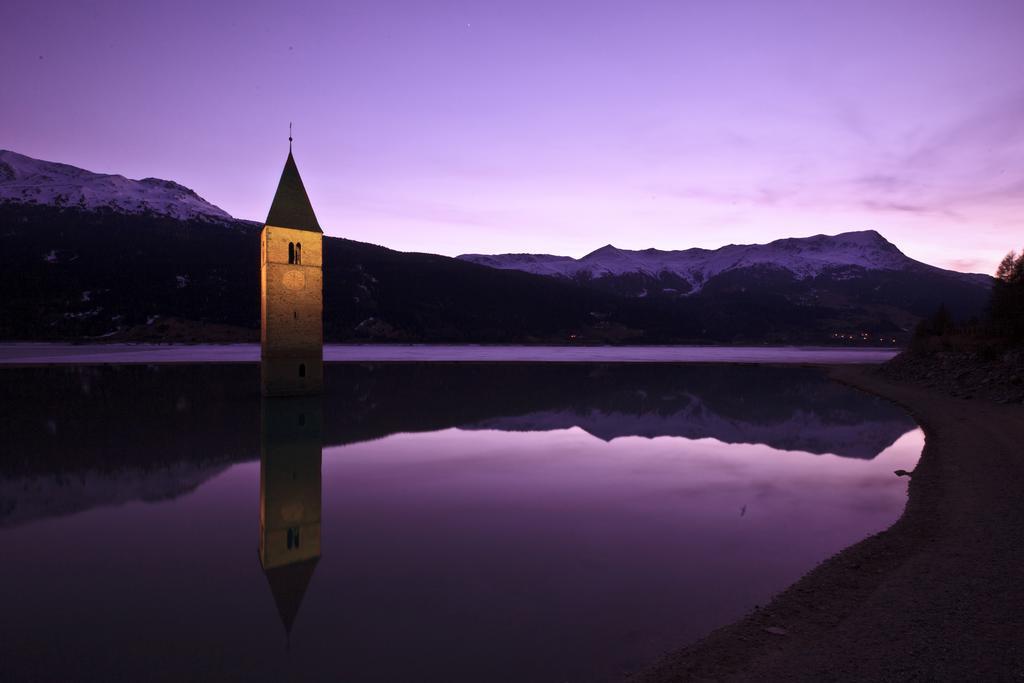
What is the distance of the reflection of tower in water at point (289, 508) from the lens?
9.31 meters

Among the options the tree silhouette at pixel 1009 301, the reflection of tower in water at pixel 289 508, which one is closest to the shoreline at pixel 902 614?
the reflection of tower in water at pixel 289 508

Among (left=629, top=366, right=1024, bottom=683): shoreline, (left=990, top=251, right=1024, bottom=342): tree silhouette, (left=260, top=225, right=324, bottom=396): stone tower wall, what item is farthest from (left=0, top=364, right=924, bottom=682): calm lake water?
(left=990, top=251, right=1024, bottom=342): tree silhouette

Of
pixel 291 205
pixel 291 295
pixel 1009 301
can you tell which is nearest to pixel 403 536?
pixel 291 295

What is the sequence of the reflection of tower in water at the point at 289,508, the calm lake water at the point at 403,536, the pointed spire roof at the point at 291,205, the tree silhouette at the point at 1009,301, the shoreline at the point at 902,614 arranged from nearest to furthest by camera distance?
the shoreline at the point at 902,614 < the calm lake water at the point at 403,536 < the reflection of tower in water at the point at 289,508 < the pointed spire roof at the point at 291,205 < the tree silhouette at the point at 1009,301

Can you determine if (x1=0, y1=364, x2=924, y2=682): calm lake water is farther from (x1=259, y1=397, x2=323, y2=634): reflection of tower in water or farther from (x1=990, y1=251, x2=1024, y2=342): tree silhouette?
(x1=990, y1=251, x2=1024, y2=342): tree silhouette

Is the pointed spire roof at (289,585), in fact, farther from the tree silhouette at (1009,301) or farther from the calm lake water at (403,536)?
the tree silhouette at (1009,301)

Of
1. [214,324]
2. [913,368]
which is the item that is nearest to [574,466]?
[913,368]

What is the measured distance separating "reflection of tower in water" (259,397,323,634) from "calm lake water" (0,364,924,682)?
78 mm

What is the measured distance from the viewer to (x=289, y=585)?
30.2ft

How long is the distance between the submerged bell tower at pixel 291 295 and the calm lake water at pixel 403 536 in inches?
348

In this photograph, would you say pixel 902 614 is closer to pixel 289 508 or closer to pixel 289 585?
pixel 289 585

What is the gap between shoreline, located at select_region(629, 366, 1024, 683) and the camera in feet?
21.3

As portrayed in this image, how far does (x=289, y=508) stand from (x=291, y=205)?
29.2 meters

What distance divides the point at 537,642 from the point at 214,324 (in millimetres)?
152317
